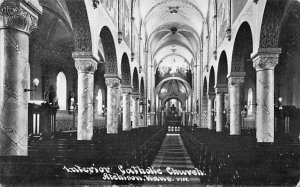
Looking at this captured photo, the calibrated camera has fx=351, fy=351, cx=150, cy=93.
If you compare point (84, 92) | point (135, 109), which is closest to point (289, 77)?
point (135, 109)

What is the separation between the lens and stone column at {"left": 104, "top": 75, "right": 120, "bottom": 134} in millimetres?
18844

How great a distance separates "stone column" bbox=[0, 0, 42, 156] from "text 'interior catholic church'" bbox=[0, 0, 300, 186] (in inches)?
0.8

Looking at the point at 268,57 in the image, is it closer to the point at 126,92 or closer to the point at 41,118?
the point at 126,92

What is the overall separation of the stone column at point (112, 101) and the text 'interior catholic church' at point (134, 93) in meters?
0.06

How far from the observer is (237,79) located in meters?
17.8

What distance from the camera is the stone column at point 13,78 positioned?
6.77 metres

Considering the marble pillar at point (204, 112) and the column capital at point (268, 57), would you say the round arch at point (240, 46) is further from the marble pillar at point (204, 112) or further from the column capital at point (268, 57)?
the marble pillar at point (204, 112)

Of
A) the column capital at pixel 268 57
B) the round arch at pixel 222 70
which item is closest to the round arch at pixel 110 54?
the round arch at pixel 222 70

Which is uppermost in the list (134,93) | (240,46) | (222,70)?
(240,46)

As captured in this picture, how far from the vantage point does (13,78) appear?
6820mm

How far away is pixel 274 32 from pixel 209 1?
15.5 meters

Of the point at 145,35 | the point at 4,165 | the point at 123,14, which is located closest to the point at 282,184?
the point at 4,165

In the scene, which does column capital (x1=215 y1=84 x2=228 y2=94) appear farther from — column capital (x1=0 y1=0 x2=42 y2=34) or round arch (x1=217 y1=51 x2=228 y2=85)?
column capital (x1=0 y1=0 x2=42 y2=34)

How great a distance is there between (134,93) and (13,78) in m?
23.3
